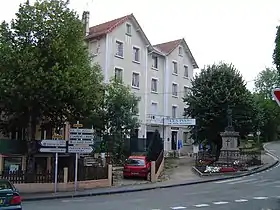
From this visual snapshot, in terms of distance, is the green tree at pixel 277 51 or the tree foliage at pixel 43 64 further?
the green tree at pixel 277 51

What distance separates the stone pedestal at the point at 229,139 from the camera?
36.5m

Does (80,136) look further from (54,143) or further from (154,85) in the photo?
(154,85)

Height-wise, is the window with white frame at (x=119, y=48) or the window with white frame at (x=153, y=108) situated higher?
the window with white frame at (x=119, y=48)

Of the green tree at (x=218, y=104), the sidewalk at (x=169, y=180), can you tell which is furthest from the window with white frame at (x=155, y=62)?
the sidewalk at (x=169, y=180)

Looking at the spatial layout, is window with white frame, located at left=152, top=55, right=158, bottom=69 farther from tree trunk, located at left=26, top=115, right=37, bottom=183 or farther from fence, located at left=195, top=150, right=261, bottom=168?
tree trunk, located at left=26, top=115, right=37, bottom=183

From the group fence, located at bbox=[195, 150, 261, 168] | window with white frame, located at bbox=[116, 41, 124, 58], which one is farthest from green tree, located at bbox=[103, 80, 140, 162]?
window with white frame, located at bbox=[116, 41, 124, 58]

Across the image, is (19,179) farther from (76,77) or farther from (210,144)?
(210,144)

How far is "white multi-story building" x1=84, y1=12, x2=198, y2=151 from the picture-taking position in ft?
140

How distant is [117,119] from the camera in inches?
1364

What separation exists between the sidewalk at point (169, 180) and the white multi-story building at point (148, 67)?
6355 millimetres

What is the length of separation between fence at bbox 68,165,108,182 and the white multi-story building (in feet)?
54.2

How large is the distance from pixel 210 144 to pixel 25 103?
80.1ft

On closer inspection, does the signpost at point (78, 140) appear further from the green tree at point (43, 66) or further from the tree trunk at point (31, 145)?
the tree trunk at point (31, 145)

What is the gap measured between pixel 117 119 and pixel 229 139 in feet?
31.8
